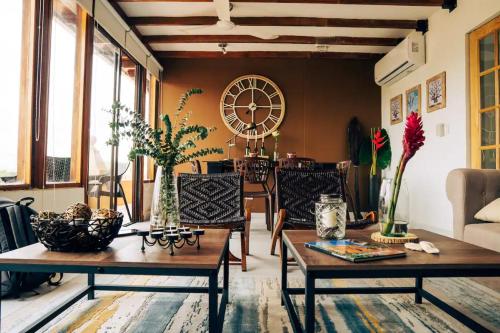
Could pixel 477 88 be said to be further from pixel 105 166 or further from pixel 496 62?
pixel 105 166

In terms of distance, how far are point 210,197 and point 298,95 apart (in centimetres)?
371

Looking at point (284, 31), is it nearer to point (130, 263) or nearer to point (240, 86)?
point (240, 86)

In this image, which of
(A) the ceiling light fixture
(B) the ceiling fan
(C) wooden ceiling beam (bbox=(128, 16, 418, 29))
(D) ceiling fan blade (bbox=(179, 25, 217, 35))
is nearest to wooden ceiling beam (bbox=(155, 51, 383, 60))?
(A) the ceiling light fixture

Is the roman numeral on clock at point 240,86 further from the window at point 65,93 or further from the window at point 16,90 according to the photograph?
the window at point 16,90

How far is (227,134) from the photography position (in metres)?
5.90

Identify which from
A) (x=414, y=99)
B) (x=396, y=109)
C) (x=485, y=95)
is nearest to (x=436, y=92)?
(x=414, y=99)

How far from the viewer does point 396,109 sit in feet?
17.7

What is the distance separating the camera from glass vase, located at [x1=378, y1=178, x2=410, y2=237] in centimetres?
141

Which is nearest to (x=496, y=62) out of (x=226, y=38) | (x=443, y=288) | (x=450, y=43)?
(x=450, y=43)

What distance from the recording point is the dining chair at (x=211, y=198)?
2635 millimetres

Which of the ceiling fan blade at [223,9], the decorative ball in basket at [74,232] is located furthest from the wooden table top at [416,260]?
the ceiling fan blade at [223,9]

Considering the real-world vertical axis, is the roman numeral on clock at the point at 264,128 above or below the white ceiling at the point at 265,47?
below

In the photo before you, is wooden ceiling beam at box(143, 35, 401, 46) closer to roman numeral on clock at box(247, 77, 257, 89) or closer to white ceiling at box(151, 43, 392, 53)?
white ceiling at box(151, 43, 392, 53)

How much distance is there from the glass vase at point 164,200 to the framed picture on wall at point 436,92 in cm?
370
